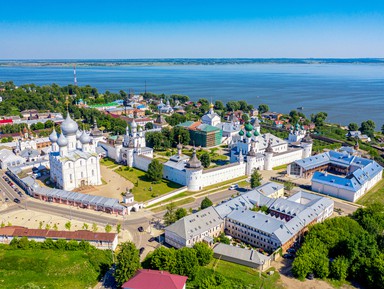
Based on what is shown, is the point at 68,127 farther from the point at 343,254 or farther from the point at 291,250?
the point at 343,254

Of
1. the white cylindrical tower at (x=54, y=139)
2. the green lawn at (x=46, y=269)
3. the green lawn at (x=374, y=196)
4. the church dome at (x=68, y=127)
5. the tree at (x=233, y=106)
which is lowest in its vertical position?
the green lawn at (x=374, y=196)

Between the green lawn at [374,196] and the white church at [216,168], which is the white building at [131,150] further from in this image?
the green lawn at [374,196]

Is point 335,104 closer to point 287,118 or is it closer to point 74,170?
point 287,118

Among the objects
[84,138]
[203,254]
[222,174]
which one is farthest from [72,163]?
[203,254]

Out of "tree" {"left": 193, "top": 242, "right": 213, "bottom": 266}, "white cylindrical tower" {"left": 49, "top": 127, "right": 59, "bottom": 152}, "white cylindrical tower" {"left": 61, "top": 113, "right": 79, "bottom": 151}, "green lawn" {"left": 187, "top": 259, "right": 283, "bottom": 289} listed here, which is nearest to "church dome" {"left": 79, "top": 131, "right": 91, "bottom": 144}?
"white cylindrical tower" {"left": 61, "top": 113, "right": 79, "bottom": 151}

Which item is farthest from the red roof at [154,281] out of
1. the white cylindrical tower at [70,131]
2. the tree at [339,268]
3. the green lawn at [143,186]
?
the white cylindrical tower at [70,131]

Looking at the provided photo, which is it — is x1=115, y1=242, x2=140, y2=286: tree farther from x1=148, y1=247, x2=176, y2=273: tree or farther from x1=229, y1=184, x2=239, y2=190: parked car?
x1=229, y1=184, x2=239, y2=190: parked car

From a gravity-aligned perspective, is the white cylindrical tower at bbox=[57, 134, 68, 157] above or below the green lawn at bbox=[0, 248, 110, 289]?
above
